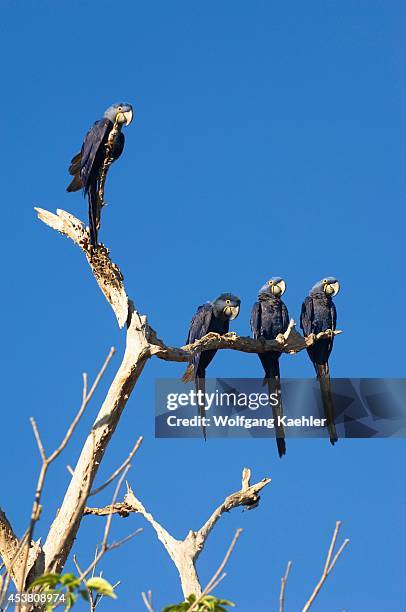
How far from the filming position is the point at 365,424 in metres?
9.33

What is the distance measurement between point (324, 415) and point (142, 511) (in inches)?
88.0

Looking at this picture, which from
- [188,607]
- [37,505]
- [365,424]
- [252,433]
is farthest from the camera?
[365,424]

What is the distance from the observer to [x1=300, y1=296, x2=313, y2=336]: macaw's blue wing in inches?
382

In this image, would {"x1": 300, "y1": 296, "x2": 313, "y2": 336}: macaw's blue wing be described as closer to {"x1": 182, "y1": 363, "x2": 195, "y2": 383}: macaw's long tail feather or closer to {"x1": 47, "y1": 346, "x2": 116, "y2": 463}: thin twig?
{"x1": 182, "y1": 363, "x2": 195, "y2": 383}: macaw's long tail feather

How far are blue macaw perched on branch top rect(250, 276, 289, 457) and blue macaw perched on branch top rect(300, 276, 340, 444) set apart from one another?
0.37 m

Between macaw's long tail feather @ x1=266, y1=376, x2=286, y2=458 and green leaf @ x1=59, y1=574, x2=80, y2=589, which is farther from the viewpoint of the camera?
macaw's long tail feather @ x1=266, y1=376, x2=286, y2=458

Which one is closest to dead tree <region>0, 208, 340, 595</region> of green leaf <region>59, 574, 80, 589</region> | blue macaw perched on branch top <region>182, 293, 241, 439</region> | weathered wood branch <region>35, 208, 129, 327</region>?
weathered wood branch <region>35, 208, 129, 327</region>

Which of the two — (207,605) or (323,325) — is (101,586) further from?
(323,325)

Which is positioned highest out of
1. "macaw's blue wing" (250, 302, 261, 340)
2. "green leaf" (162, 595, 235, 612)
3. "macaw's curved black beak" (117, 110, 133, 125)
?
"macaw's curved black beak" (117, 110, 133, 125)

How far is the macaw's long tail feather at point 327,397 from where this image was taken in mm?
8922

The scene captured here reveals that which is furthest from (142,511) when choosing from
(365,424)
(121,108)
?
(121,108)

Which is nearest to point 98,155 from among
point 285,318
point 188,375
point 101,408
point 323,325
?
point 101,408

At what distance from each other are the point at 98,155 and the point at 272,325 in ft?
9.29

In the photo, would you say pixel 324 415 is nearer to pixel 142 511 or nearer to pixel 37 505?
pixel 142 511
